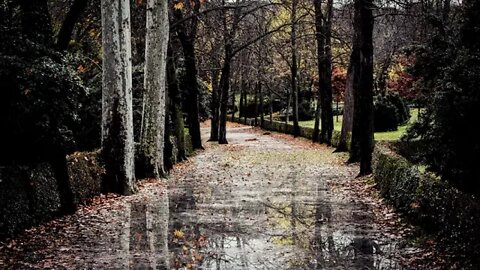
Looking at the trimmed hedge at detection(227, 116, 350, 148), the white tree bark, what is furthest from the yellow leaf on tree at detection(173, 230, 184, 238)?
the trimmed hedge at detection(227, 116, 350, 148)

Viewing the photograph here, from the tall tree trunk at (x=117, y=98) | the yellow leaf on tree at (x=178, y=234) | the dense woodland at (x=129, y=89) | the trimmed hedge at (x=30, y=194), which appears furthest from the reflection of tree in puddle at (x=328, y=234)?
the trimmed hedge at (x=30, y=194)

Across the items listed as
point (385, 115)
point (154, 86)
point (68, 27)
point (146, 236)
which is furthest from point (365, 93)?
point (385, 115)

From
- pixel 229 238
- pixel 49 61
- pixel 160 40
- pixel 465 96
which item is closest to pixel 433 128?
pixel 465 96

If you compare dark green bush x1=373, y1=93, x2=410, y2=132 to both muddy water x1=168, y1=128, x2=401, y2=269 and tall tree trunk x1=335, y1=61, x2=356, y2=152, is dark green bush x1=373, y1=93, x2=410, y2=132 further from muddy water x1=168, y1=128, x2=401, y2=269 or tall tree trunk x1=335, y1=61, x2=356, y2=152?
muddy water x1=168, y1=128, x2=401, y2=269

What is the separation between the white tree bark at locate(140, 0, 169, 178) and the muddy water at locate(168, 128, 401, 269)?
108cm

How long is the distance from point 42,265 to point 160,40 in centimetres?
1061

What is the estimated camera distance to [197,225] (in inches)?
412

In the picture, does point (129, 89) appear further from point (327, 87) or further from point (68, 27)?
point (327, 87)

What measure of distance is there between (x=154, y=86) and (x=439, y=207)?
10.8 metres

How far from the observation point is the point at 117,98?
46.1ft

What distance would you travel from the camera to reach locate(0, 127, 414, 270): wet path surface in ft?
25.9

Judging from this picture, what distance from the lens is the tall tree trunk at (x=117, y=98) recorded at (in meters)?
13.8

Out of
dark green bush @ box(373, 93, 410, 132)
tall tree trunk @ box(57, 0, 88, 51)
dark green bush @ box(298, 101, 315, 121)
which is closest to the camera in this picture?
tall tree trunk @ box(57, 0, 88, 51)

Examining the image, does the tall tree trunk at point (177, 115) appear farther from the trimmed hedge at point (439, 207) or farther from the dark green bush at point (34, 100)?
the dark green bush at point (34, 100)
